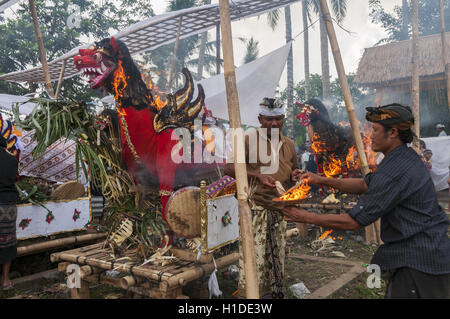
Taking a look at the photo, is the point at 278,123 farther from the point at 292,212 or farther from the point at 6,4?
the point at 6,4

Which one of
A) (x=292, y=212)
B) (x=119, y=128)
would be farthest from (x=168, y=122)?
(x=292, y=212)

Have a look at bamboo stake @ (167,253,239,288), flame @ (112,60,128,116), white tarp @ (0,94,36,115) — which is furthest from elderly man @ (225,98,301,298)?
white tarp @ (0,94,36,115)

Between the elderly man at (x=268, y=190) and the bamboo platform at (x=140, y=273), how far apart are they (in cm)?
47

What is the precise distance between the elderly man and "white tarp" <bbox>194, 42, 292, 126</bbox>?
2.97 meters

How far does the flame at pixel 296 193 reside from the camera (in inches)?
98.4

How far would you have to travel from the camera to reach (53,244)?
4707mm

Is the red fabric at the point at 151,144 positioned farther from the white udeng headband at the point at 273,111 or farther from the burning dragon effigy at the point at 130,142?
the white udeng headband at the point at 273,111

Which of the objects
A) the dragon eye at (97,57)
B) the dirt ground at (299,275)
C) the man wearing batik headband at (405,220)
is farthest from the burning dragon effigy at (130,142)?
the man wearing batik headband at (405,220)

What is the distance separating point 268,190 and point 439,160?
10.8m

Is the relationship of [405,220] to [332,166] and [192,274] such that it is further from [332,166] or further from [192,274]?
[332,166]

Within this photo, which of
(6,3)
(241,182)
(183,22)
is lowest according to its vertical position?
(241,182)

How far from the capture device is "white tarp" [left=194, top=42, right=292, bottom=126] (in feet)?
20.7

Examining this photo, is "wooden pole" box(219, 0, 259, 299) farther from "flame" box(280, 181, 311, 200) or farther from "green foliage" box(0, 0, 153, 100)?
"green foliage" box(0, 0, 153, 100)

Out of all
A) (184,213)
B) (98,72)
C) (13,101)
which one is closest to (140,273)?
(184,213)
